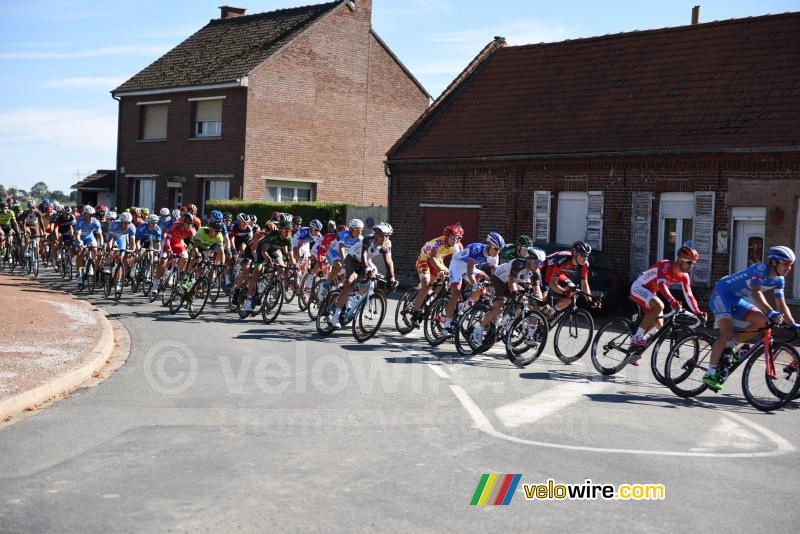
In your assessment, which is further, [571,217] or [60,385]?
[571,217]

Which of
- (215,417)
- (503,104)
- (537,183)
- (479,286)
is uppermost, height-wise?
(503,104)

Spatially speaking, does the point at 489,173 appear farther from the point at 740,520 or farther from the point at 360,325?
the point at 740,520

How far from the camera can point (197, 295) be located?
59.5 feet

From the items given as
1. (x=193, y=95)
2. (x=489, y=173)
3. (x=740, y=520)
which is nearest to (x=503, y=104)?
(x=489, y=173)

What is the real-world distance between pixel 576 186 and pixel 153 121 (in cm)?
2286

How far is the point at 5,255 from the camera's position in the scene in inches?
1134

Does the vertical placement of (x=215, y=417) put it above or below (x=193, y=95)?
below

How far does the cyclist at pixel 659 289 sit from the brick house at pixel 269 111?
26708mm

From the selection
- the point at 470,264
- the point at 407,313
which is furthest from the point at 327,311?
the point at 470,264

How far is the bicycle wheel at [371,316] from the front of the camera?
48.4 ft

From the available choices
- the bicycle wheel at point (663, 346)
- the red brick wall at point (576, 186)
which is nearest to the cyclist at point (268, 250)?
the bicycle wheel at point (663, 346)

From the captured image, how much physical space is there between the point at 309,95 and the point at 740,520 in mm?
34766

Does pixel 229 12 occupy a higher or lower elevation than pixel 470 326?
higher

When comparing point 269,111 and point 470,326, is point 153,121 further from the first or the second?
point 470,326
